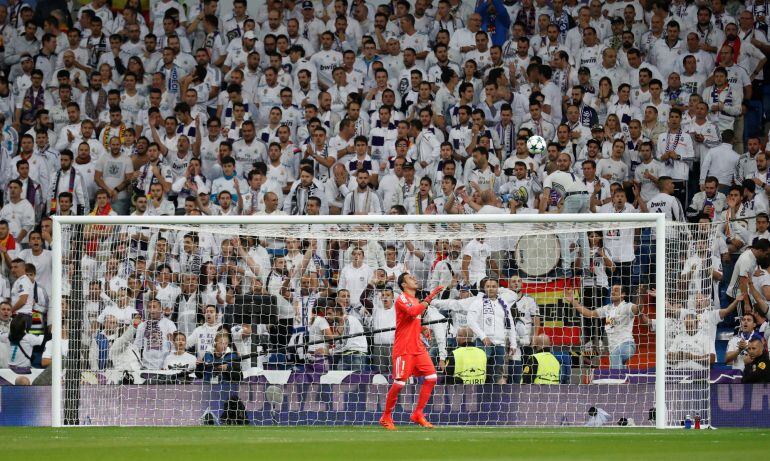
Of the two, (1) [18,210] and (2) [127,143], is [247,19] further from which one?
(1) [18,210]

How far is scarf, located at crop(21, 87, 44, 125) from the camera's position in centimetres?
2100

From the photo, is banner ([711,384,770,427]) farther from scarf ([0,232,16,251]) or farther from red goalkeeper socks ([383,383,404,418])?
scarf ([0,232,16,251])

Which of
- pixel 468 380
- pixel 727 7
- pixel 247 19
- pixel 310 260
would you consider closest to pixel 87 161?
pixel 247 19

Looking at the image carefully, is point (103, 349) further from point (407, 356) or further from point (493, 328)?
point (493, 328)

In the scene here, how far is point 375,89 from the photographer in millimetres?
19984

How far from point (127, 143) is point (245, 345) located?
19.5 feet

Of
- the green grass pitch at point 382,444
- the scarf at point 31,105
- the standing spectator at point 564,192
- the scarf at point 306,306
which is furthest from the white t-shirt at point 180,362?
the scarf at point 31,105

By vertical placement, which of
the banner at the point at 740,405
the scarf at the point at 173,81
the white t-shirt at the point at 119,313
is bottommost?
the banner at the point at 740,405

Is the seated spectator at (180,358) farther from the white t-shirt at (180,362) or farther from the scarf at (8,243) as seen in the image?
the scarf at (8,243)

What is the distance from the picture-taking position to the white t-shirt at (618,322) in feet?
48.2

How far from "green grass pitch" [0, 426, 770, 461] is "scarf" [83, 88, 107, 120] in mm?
8735

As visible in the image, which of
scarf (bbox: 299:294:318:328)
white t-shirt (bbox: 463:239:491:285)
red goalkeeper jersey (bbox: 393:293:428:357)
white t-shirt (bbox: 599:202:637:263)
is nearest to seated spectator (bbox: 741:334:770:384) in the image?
white t-shirt (bbox: 599:202:637:263)

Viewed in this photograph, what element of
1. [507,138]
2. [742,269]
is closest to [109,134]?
[507,138]

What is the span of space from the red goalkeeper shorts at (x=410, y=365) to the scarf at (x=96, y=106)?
9554 mm
